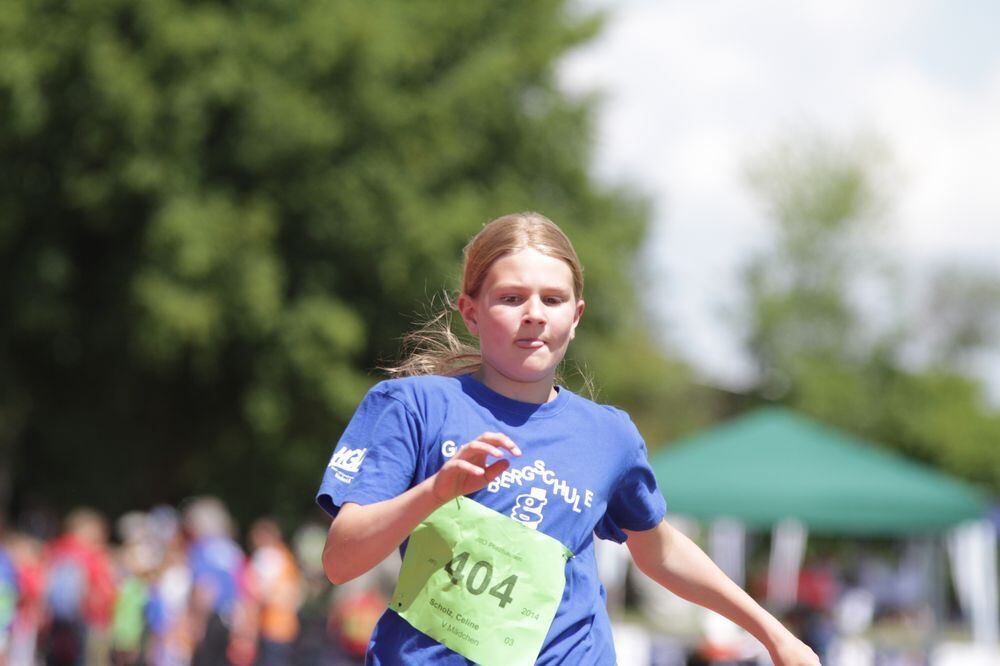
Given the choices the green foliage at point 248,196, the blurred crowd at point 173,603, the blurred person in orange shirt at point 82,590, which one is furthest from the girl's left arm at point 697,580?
the green foliage at point 248,196

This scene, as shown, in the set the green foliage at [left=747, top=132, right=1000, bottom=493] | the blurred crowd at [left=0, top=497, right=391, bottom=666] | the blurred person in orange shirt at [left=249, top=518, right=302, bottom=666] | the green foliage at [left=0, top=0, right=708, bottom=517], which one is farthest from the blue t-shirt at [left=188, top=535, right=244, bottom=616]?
the green foliage at [left=747, top=132, right=1000, bottom=493]

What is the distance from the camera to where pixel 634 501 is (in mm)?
3248

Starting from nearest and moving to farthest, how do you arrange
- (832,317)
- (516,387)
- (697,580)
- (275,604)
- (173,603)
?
1. (516,387)
2. (697,580)
3. (275,604)
4. (173,603)
5. (832,317)

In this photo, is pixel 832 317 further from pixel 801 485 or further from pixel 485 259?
pixel 485 259

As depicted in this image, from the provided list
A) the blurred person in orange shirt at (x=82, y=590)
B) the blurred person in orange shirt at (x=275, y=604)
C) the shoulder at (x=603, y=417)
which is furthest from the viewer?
the blurred person in orange shirt at (x=82, y=590)

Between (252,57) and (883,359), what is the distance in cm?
3132

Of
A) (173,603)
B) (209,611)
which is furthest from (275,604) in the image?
(173,603)

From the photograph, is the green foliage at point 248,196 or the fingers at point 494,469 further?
the green foliage at point 248,196

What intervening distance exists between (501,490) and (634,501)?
0.44m

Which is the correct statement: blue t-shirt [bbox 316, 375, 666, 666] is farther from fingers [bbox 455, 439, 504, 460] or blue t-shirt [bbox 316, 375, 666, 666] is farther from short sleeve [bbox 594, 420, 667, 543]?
fingers [bbox 455, 439, 504, 460]

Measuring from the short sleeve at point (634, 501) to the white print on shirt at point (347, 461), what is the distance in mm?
620

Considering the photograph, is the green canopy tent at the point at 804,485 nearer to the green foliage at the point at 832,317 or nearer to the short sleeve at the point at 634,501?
the short sleeve at the point at 634,501

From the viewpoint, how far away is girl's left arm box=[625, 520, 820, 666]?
3275 mm

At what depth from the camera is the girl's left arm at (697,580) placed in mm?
3275
